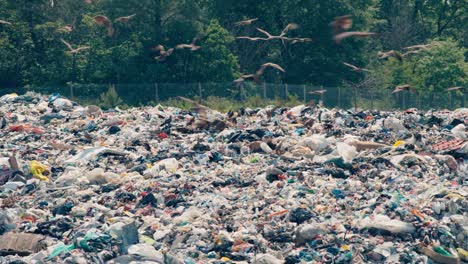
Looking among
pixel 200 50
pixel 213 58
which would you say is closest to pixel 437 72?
pixel 213 58

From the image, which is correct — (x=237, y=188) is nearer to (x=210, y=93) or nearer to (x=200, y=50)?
(x=210, y=93)

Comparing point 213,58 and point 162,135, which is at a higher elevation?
point 162,135

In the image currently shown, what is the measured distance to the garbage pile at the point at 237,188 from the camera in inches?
322

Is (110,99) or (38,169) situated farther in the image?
(110,99)

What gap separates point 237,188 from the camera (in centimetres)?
1011

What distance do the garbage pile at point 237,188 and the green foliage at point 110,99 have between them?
26.3 ft

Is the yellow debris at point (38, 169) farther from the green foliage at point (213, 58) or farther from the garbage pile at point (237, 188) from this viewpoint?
the green foliage at point (213, 58)

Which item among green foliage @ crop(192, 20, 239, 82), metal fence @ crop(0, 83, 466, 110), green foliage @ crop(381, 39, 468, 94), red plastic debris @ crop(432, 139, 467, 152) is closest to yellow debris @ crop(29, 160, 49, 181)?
red plastic debris @ crop(432, 139, 467, 152)

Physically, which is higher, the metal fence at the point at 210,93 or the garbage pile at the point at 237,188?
the garbage pile at the point at 237,188

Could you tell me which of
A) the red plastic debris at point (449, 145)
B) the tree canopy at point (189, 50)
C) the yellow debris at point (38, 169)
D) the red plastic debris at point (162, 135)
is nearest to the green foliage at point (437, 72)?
the tree canopy at point (189, 50)

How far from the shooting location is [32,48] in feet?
88.1

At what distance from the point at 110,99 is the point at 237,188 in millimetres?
13336

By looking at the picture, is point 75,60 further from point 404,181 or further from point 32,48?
point 404,181

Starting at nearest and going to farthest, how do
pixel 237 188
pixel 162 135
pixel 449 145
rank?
pixel 237 188 < pixel 449 145 < pixel 162 135
